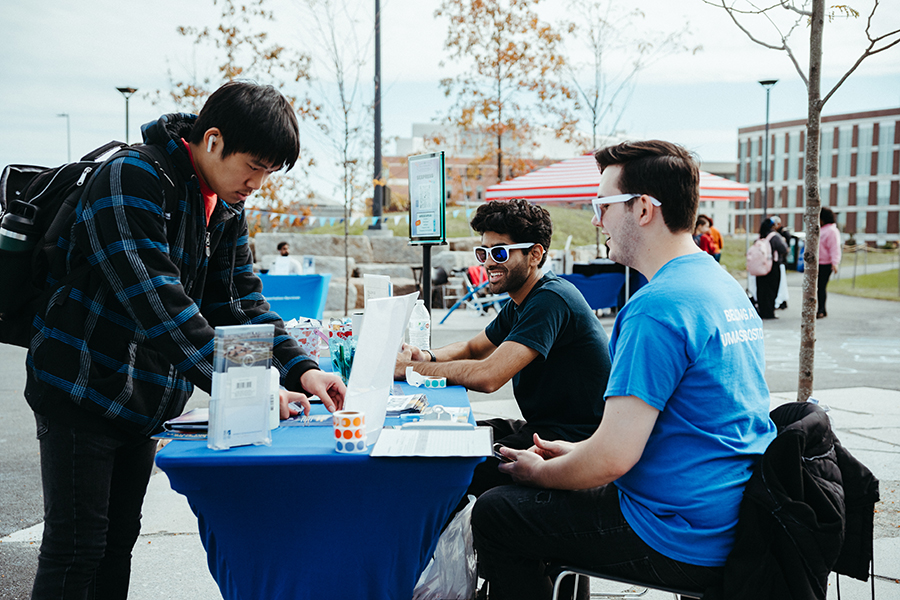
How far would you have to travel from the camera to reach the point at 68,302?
186 centimetres

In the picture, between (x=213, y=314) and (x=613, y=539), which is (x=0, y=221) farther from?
(x=613, y=539)

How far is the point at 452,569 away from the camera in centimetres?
229

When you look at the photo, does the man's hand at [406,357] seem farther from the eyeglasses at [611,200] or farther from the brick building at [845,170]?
the brick building at [845,170]

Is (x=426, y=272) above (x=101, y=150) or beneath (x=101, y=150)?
beneath

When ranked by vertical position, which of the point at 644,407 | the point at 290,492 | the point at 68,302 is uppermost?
the point at 68,302

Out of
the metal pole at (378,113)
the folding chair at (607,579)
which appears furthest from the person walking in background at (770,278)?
the folding chair at (607,579)

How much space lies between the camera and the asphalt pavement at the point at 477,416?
2.99m

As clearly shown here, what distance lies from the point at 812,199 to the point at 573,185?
497cm

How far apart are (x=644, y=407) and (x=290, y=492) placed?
3.00 ft

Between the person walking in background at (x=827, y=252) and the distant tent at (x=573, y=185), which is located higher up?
the distant tent at (x=573, y=185)

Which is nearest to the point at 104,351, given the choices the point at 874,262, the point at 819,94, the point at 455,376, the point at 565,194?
the point at 455,376

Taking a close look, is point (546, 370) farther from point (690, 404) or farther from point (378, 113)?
point (378, 113)

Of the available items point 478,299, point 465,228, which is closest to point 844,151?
point 465,228

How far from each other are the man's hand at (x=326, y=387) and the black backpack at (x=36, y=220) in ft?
2.03
